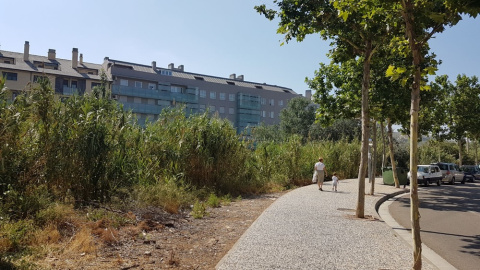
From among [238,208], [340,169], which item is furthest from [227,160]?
[340,169]

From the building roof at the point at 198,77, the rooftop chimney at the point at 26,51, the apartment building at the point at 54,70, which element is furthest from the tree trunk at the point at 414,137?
the building roof at the point at 198,77

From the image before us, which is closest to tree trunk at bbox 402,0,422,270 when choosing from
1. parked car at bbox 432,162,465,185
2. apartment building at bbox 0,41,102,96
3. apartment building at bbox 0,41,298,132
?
parked car at bbox 432,162,465,185

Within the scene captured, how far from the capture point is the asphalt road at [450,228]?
23.2ft

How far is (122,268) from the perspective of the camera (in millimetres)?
5348

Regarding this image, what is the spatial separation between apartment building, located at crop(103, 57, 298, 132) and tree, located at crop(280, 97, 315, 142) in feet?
30.4

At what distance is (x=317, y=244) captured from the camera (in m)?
6.82

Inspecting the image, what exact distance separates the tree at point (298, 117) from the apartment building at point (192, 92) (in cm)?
925

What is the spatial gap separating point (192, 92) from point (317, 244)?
67.9m

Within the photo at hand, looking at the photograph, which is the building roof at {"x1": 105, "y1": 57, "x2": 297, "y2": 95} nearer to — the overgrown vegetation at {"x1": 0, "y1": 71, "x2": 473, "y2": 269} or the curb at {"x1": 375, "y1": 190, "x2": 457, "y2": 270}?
the overgrown vegetation at {"x1": 0, "y1": 71, "x2": 473, "y2": 269}

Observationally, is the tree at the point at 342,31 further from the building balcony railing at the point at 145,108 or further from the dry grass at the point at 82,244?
the building balcony railing at the point at 145,108

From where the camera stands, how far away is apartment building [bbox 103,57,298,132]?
64.8m

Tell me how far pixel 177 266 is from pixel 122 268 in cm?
76

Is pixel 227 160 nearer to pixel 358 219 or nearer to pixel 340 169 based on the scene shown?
pixel 358 219

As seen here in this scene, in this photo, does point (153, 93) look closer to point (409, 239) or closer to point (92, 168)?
point (92, 168)
